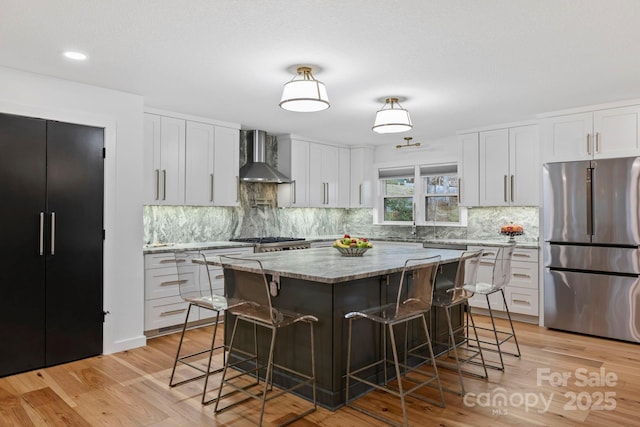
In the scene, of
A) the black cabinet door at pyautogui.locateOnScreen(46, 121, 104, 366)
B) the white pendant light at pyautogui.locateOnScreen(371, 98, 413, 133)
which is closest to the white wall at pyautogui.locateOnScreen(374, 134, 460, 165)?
the white pendant light at pyautogui.locateOnScreen(371, 98, 413, 133)

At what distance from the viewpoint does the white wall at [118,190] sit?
3.72 meters

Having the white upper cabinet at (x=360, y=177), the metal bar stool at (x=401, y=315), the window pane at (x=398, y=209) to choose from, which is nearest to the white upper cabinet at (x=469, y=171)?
the window pane at (x=398, y=209)

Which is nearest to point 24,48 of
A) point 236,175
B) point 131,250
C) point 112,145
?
point 112,145

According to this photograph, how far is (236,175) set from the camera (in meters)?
5.56

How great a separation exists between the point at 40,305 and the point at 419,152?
17.6 feet

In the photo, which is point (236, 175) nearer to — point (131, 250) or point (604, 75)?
point (131, 250)

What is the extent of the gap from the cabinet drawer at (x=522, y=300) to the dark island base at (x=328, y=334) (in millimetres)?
2437

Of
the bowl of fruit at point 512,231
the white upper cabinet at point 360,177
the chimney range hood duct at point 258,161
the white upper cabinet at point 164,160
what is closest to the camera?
the white upper cabinet at point 164,160

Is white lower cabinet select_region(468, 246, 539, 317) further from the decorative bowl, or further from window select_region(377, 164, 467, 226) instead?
the decorative bowl

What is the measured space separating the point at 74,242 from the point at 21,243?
1.29 ft

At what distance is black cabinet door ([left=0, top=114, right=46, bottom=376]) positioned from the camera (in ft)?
11.0

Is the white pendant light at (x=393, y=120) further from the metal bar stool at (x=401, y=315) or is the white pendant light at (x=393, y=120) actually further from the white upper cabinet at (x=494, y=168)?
the white upper cabinet at (x=494, y=168)

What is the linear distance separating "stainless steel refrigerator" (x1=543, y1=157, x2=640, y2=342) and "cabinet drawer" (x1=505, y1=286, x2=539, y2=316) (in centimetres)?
18

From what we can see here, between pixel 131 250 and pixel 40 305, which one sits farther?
pixel 131 250
